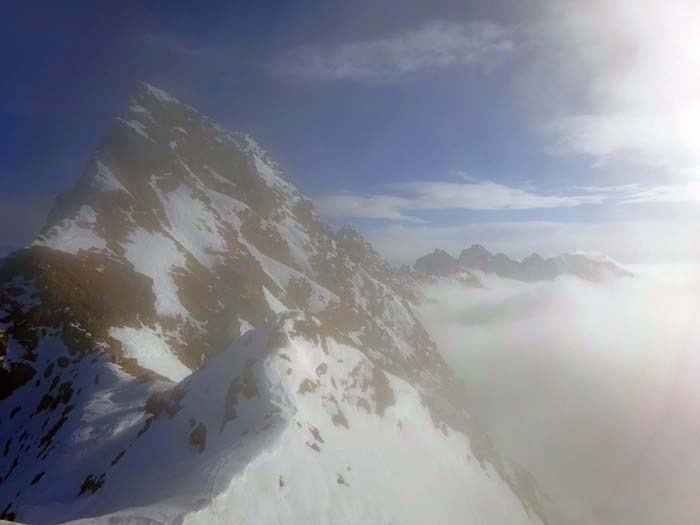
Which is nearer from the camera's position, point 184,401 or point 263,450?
point 263,450

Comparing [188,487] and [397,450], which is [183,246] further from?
[188,487]

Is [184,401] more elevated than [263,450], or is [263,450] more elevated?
[263,450]

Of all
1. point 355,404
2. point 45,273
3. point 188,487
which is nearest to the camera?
point 188,487

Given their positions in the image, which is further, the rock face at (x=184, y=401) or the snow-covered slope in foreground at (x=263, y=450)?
the rock face at (x=184, y=401)

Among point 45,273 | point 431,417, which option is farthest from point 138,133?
point 431,417

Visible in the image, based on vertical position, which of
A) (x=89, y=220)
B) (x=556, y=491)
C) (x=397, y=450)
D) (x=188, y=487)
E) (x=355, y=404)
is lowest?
(x=556, y=491)
